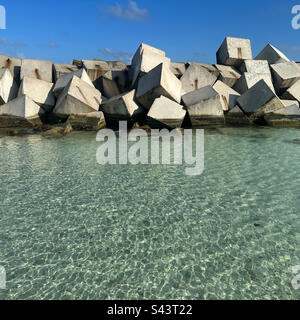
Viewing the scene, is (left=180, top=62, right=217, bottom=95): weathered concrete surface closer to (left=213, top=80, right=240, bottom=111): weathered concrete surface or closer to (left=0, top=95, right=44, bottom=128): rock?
(left=213, top=80, right=240, bottom=111): weathered concrete surface

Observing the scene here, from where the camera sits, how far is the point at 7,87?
37.0 ft

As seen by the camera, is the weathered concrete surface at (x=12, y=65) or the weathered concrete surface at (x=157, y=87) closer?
the weathered concrete surface at (x=157, y=87)

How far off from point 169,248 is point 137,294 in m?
0.74

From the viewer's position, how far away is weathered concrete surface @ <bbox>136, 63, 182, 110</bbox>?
970 centimetres

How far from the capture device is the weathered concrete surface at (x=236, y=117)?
11430 millimetres

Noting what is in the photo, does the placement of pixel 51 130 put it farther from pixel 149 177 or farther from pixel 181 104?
pixel 149 177

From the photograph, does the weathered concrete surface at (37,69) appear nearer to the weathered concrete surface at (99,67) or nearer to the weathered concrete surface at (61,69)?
the weathered concrete surface at (61,69)

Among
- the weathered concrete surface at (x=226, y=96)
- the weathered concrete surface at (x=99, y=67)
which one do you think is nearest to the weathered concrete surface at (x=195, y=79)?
the weathered concrete surface at (x=226, y=96)

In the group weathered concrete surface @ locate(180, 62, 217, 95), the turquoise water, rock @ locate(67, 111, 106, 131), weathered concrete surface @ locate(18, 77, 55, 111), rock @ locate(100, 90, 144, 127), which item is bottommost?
the turquoise water

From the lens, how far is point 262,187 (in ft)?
15.6

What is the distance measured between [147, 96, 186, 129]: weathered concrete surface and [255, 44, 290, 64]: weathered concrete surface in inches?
313

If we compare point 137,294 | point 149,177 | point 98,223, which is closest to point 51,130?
point 149,177

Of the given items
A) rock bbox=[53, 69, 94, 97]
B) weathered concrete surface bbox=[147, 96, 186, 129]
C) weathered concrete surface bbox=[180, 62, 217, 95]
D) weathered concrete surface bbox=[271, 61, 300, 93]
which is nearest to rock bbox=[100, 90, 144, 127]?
weathered concrete surface bbox=[147, 96, 186, 129]

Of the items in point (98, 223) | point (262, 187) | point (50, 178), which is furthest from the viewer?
point (50, 178)
